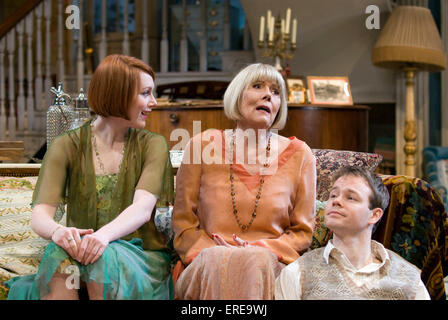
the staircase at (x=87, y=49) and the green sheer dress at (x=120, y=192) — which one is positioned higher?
the staircase at (x=87, y=49)

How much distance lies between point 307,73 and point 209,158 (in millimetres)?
3487

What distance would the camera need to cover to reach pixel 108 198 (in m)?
1.65

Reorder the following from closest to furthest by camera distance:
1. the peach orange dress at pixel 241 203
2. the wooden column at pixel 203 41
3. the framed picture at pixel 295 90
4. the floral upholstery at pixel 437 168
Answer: the peach orange dress at pixel 241 203, the framed picture at pixel 295 90, the floral upholstery at pixel 437 168, the wooden column at pixel 203 41

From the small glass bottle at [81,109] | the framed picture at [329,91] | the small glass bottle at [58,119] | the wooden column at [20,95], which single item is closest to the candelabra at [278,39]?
the framed picture at [329,91]

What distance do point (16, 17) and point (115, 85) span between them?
169 inches

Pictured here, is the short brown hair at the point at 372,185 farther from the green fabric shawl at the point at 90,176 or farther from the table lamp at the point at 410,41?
the table lamp at the point at 410,41

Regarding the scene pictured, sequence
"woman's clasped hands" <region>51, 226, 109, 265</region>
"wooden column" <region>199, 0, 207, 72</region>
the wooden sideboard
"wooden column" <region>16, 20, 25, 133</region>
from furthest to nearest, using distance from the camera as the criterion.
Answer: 1. "wooden column" <region>199, 0, 207, 72</region>
2. "wooden column" <region>16, 20, 25, 133</region>
3. the wooden sideboard
4. "woman's clasped hands" <region>51, 226, 109, 265</region>

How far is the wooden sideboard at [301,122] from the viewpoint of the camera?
3.76 meters

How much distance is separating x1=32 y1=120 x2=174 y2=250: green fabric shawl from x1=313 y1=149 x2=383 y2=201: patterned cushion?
0.66 m

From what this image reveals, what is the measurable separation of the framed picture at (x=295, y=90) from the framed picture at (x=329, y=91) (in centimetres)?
6

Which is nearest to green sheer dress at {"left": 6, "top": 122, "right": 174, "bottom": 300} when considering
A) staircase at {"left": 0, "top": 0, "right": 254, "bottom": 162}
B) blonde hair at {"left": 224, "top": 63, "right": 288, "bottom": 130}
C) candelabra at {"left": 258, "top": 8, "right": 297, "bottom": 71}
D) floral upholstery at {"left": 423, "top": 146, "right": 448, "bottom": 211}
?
blonde hair at {"left": 224, "top": 63, "right": 288, "bottom": 130}

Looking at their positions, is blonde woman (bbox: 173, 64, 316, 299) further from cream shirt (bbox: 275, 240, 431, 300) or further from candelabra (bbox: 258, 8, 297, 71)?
candelabra (bbox: 258, 8, 297, 71)

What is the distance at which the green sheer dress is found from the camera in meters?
1.53

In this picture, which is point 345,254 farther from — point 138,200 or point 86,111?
point 86,111
